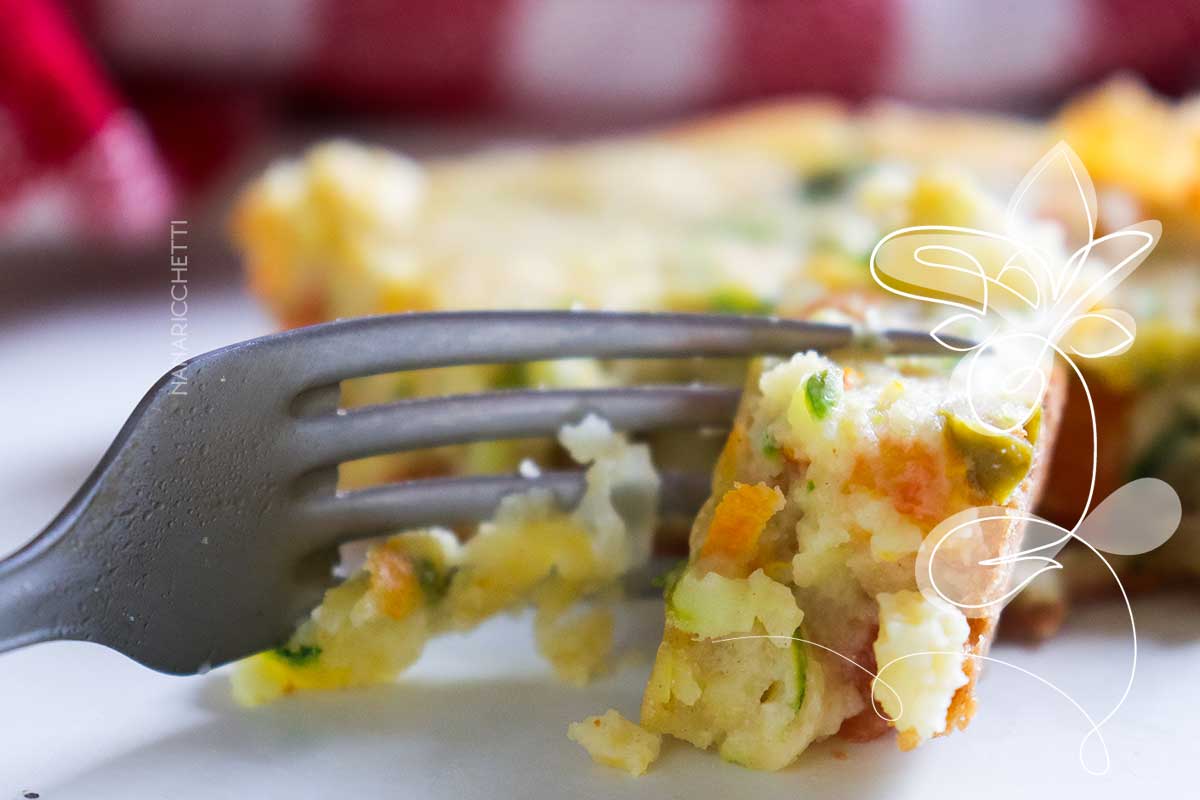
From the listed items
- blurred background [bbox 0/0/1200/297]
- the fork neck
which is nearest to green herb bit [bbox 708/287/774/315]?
the fork neck

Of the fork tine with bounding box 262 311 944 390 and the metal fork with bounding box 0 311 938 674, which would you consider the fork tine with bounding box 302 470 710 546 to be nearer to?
the metal fork with bounding box 0 311 938 674

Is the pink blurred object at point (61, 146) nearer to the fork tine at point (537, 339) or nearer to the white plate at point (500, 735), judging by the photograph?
the white plate at point (500, 735)

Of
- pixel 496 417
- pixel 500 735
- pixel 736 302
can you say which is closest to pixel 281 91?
pixel 736 302

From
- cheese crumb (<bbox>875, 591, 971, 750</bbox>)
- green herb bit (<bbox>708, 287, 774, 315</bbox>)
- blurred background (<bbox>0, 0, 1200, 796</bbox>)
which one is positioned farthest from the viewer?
blurred background (<bbox>0, 0, 1200, 796</bbox>)

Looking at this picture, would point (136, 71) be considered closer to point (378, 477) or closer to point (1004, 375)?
point (378, 477)

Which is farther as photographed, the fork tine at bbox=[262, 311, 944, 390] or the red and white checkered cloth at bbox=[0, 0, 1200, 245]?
the red and white checkered cloth at bbox=[0, 0, 1200, 245]

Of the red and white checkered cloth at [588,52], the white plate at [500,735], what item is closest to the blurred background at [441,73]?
the red and white checkered cloth at [588,52]

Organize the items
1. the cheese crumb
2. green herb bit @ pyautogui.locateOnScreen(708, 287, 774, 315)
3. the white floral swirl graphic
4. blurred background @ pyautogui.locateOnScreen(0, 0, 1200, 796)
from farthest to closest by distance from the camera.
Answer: blurred background @ pyautogui.locateOnScreen(0, 0, 1200, 796) < green herb bit @ pyautogui.locateOnScreen(708, 287, 774, 315) < the white floral swirl graphic < the cheese crumb
